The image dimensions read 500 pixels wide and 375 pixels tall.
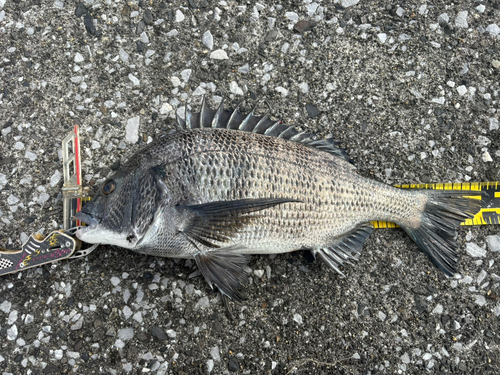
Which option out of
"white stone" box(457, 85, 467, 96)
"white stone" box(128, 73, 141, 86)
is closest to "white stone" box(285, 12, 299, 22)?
"white stone" box(128, 73, 141, 86)

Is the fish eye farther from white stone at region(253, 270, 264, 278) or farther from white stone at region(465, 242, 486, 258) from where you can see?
white stone at region(465, 242, 486, 258)

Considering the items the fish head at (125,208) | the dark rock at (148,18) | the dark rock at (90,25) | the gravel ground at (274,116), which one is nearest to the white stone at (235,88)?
the gravel ground at (274,116)

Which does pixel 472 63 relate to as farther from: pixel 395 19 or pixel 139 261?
pixel 139 261

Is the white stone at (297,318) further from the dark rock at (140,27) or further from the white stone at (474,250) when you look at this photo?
the dark rock at (140,27)

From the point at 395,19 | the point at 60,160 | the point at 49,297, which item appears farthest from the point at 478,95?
the point at 49,297

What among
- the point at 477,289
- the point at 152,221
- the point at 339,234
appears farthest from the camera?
the point at 477,289

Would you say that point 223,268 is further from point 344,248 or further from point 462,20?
point 462,20
